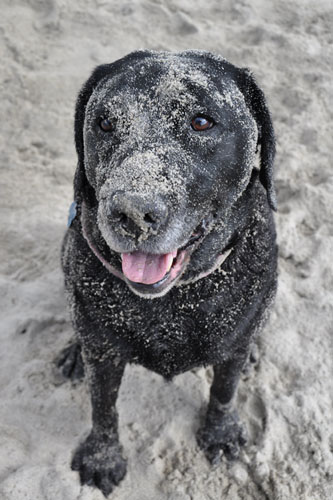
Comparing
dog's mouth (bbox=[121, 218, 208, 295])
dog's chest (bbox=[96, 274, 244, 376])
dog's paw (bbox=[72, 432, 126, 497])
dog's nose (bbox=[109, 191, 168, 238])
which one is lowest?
dog's paw (bbox=[72, 432, 126, 497])

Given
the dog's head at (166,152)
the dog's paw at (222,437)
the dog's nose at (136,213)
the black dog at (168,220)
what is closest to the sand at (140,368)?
the dog's paw at (222,437)

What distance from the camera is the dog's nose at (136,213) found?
4.44 feet

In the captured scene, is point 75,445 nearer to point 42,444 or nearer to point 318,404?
point 42,444

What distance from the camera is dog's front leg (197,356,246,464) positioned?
2.20 metres

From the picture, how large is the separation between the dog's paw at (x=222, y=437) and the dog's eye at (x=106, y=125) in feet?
4.37

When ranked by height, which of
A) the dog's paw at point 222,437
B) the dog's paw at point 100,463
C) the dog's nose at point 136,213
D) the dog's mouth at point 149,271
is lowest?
the dog's paw at point 100,463

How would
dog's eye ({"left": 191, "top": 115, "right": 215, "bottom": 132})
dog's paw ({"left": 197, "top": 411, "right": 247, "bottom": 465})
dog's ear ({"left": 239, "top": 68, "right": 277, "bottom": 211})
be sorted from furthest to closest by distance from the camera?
1. dog's paw ({"left": 197, "top": 411, "right": 247, "bottom": 465})
2. dog's ear ({"left": 239, "top": 68, "right": 277, "bottom": 211})
3. dog's eye ({"left": 191, "top": 115, "right": 215, "bottom": 132})

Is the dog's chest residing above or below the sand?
above

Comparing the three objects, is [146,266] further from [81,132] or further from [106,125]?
[81,132]

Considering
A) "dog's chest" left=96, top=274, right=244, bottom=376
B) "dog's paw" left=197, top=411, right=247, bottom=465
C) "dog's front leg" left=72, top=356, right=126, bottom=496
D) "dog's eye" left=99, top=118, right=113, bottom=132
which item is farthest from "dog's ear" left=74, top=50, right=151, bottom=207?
"dog's paw" left=197, top=411, right=247, bottom=465

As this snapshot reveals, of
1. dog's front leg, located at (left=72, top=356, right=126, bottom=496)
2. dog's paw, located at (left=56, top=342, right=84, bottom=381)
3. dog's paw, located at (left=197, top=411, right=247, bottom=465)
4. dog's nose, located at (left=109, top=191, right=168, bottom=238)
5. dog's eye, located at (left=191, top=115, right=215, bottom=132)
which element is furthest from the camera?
dog's paw, located at (left=56, top=342, right=84, bottom=381)

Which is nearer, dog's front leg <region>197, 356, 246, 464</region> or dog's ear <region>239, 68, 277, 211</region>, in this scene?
dog's ear <region>239, 68, 277, 211</region>

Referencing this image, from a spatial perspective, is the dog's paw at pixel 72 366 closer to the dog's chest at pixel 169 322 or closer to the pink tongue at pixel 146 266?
the dog's chest at pixel 169 322

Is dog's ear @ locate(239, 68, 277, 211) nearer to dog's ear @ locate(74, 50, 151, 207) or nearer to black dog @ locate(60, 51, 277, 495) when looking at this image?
black dog @ locate(60, 51, 277, 495)
